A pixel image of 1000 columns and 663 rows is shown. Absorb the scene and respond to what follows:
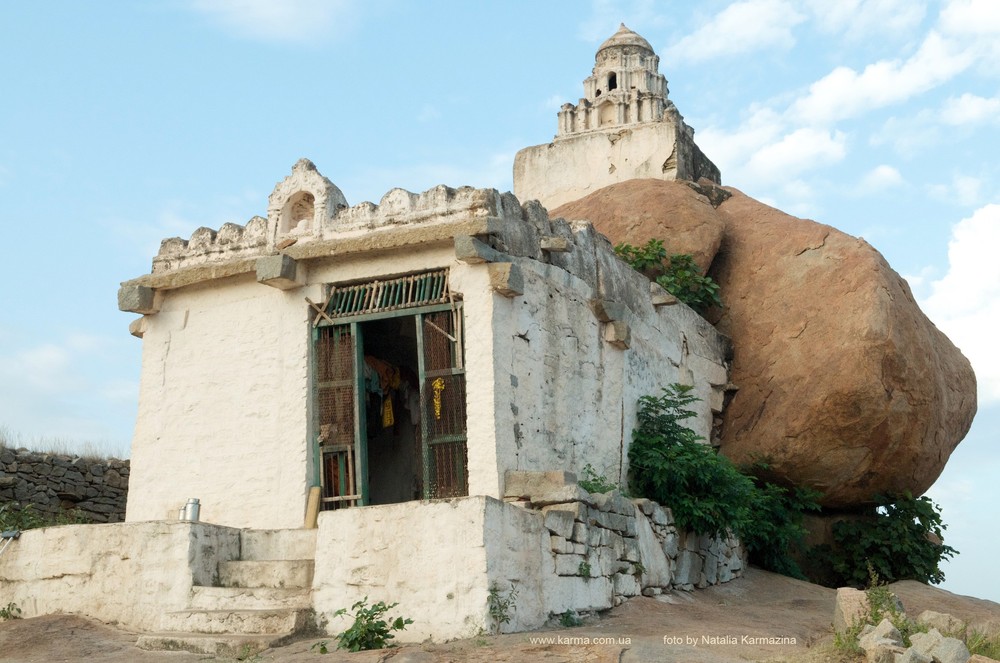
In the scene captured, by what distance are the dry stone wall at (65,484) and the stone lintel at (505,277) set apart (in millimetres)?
6580

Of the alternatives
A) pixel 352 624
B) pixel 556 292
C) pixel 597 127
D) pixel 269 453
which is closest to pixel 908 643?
pixel 352 624

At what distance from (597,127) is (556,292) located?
1060 cm

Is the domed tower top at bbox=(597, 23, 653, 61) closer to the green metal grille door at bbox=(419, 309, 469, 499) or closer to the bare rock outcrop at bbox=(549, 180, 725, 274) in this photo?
the bare rock outcrop at bbox=(549, 180, 725, 274)

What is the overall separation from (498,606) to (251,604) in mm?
2049

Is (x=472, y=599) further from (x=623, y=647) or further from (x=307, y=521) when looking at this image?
(x=307, y=521)

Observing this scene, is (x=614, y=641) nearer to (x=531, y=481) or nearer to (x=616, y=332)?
(x=531, y=481)

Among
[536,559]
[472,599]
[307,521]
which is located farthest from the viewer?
[307,521]

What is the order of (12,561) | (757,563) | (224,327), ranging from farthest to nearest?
(757,563) → (224,327) → (12,561)

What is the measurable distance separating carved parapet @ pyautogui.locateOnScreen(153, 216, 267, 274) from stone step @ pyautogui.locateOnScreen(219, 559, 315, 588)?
3323mm

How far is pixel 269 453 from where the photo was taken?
36.0ft

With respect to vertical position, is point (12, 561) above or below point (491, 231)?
below

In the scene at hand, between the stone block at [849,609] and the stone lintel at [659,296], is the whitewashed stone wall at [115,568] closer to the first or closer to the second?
the stone block at [849,609]

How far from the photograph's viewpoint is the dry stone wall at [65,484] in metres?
13.8

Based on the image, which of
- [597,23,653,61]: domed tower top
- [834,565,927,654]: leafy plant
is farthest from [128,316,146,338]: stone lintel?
[597,23,653,61]: domed tower top
